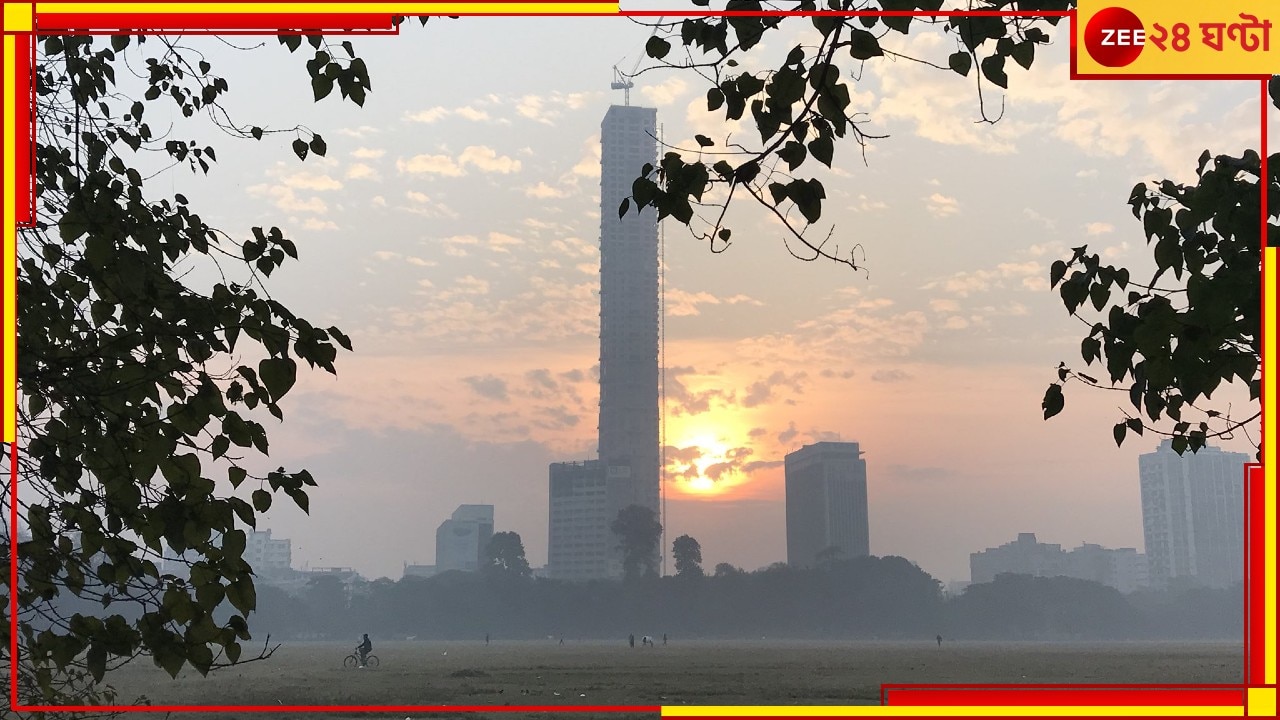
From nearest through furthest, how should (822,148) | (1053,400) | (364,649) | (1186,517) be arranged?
(822,148)
(1053,400)
(364,649)
(1186,517)

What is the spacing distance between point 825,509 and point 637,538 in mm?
32625

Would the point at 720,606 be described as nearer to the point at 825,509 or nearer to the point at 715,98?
the point at 825,509

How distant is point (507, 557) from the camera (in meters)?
159

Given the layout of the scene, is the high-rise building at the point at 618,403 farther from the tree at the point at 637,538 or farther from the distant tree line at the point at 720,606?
the distant tree line at the point at 720,606

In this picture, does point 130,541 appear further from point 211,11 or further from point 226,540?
point 211,11

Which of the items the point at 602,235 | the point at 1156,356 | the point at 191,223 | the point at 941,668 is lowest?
the point at 941,668

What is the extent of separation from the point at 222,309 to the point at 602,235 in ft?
630

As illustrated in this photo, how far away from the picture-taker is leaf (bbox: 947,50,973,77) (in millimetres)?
4113

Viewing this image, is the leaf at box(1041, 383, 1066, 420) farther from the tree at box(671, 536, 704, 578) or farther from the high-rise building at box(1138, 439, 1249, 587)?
the tree at box(671, 536, 704, 578)

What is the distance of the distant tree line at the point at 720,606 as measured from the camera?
147000 mm

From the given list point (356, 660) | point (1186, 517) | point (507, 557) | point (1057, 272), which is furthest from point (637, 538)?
point (1057, 272)

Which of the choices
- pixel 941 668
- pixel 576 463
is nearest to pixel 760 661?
pixel 941 668

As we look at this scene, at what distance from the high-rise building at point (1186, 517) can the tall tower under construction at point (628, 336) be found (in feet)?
253

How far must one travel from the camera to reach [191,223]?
5648 mm
